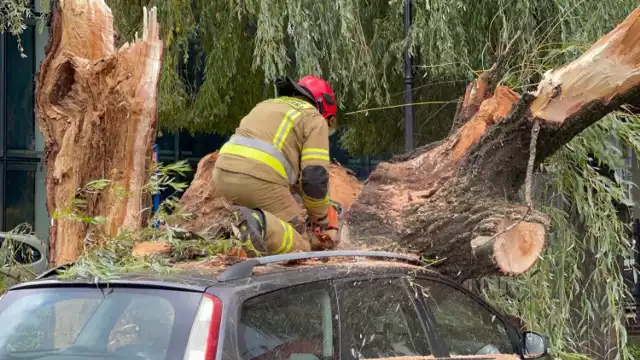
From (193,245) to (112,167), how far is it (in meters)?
1.48

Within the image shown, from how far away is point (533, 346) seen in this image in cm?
469

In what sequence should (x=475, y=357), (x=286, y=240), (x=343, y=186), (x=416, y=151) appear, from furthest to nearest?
(x=343, y=186) < (x=416, y=151) < (x=286, y=240) < (x=475, y=357)

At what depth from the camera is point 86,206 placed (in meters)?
5.37

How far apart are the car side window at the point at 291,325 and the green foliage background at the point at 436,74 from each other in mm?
3010

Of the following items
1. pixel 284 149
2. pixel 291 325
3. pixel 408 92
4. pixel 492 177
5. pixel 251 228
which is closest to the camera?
pixel 291 325

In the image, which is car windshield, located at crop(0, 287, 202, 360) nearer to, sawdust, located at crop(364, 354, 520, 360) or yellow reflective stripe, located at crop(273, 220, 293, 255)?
sawdust, located at crop(364, 354, 520, 360)

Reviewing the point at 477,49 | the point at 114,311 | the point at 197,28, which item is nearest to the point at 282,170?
the point at 114,311

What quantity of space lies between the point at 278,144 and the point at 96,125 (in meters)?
1.21

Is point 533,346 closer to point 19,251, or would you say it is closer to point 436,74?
point 19,251

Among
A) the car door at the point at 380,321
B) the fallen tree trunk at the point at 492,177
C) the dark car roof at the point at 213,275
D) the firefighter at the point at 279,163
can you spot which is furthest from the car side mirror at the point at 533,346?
the firefighter at the point at 279,163

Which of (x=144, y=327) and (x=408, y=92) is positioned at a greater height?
(x=408, y=92)

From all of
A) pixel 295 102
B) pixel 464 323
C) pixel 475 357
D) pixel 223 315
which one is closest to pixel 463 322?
pixel 464 323

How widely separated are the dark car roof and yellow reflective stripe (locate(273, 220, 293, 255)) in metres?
0.76

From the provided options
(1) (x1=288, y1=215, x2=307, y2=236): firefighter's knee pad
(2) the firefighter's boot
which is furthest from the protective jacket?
(2) the firefighter's boot
